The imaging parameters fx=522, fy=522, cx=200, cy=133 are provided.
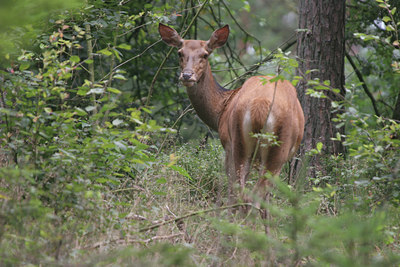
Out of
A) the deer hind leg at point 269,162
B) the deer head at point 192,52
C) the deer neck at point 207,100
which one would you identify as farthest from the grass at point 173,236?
the deer neck at point 207,100

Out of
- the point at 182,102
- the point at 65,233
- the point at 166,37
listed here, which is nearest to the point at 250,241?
the point at 65,233

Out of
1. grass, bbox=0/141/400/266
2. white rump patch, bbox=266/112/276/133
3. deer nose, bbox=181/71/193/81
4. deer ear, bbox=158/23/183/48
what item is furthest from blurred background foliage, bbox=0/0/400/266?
deer ear, bbox=158/23/183/48

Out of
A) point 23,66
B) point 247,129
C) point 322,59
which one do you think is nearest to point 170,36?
point 322,59

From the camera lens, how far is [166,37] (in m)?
6.72

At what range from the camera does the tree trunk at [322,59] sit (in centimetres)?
655

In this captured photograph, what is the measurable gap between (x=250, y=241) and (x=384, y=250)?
5.70 ft

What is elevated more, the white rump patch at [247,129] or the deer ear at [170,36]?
the deer ear at [170,36]

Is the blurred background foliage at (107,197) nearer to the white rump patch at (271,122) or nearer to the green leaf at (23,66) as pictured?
the green leaf at (23,66)

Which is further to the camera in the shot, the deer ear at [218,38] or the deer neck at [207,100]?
the deer ear at [218,38]

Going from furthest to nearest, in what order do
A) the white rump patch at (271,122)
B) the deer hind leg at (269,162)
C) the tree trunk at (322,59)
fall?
1. the tree trunk at (322,59)
2. the deer hind leg at (269,162)
3. the white rump patch at (271,122)

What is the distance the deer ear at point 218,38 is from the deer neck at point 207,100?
355 mm

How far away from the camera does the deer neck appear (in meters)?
6.43

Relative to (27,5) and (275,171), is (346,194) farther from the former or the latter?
(27,5)

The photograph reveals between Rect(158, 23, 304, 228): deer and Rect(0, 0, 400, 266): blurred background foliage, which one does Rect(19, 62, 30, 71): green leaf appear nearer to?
Rect(0, 0, 400, 266): blurred background foliage
